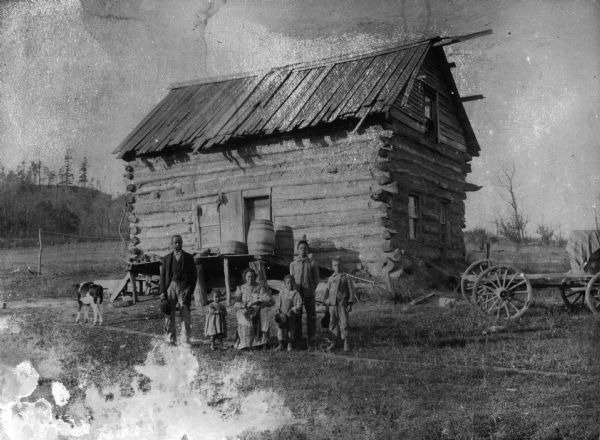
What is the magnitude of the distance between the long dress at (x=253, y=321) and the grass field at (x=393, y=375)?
36cm

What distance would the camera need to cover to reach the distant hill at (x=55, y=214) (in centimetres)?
2112

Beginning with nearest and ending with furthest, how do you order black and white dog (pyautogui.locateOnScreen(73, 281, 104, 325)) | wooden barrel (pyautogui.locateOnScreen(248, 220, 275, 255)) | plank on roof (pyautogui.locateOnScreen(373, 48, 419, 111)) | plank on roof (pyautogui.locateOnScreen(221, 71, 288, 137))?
1. black and white dog (pyautogui.locateOnScreen(73, 281, 104, 325))
2. wooden barrel (pyautogui.locateOnScreen(248, 220, 275, 255))
3. plank on roof (pyautogui.locateOnScreen(373, 48, 419, 111))
4. plank on roof (pyautogui.locateOnScreen(221, 71, 288, 137))

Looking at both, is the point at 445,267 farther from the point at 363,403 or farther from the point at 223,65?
the point at 363,403

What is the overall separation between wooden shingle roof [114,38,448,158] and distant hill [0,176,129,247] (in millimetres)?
4374

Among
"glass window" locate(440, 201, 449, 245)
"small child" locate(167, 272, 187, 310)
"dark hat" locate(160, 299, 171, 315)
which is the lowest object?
"dark hat" locate(160, 299, 171, 315)

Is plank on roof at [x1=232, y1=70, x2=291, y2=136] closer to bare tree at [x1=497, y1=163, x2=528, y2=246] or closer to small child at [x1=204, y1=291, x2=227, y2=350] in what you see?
small child at [x1=204, y1=291, x2=227, y2=350]

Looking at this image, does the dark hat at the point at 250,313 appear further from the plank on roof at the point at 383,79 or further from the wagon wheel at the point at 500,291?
the plank on roof at the point at 383,79

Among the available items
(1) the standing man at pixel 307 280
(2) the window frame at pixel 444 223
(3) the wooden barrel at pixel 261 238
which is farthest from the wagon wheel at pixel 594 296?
(2) the window frame at pixel 444 223

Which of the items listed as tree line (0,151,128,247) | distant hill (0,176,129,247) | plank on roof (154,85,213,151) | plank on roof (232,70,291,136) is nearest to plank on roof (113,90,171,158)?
plank on roof (154,85,213,151)

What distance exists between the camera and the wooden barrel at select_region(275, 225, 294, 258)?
15758 millimetres

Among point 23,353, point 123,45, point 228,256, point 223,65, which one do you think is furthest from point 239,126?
point 23,353

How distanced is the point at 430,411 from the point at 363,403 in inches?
24.0

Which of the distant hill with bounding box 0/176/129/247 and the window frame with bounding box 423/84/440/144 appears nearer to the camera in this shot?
the window frame with bounding box 423/84/440/144

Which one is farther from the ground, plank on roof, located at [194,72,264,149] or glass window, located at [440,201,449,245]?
plank on roof, located at [194,72,264,149]
